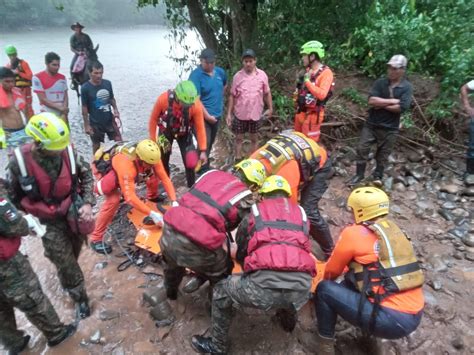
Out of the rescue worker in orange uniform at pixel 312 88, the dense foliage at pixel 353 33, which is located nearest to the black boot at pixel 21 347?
the rescue worker in orange uniform at pixel 312 88

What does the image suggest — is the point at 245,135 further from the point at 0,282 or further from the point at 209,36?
the point at 0,282

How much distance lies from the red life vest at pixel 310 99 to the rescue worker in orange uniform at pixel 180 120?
140 cm

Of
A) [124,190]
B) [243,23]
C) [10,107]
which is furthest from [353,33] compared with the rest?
[10,107]

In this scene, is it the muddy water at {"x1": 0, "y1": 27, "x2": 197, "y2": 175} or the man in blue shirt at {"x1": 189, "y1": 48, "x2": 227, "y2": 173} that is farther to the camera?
the muddy water at {"x1": 0, "y1": 27, "x2": 197, "y2": 175}

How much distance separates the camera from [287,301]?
2.61 meters

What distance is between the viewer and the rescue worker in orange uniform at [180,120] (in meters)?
4.16

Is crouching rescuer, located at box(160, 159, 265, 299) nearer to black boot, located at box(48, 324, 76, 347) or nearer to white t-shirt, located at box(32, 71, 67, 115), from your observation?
black boot, located at box(48, 324, 76, 347)

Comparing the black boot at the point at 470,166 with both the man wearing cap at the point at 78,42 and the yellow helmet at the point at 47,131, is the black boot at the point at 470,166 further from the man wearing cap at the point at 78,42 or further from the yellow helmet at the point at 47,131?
the man wearing cap at the point at 78,42

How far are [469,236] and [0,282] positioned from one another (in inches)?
189

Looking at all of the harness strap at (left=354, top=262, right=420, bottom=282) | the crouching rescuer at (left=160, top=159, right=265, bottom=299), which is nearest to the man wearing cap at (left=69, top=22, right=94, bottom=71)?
the crouching rescuer at (left=160, top=159, right=265, bottom=299)

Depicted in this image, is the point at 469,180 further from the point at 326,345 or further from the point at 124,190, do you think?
the point at 124,190

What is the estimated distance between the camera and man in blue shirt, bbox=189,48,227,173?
503 cm

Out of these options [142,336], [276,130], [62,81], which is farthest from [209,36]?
[142,336]

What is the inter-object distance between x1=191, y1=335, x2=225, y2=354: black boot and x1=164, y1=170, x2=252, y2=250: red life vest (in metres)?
0.87
